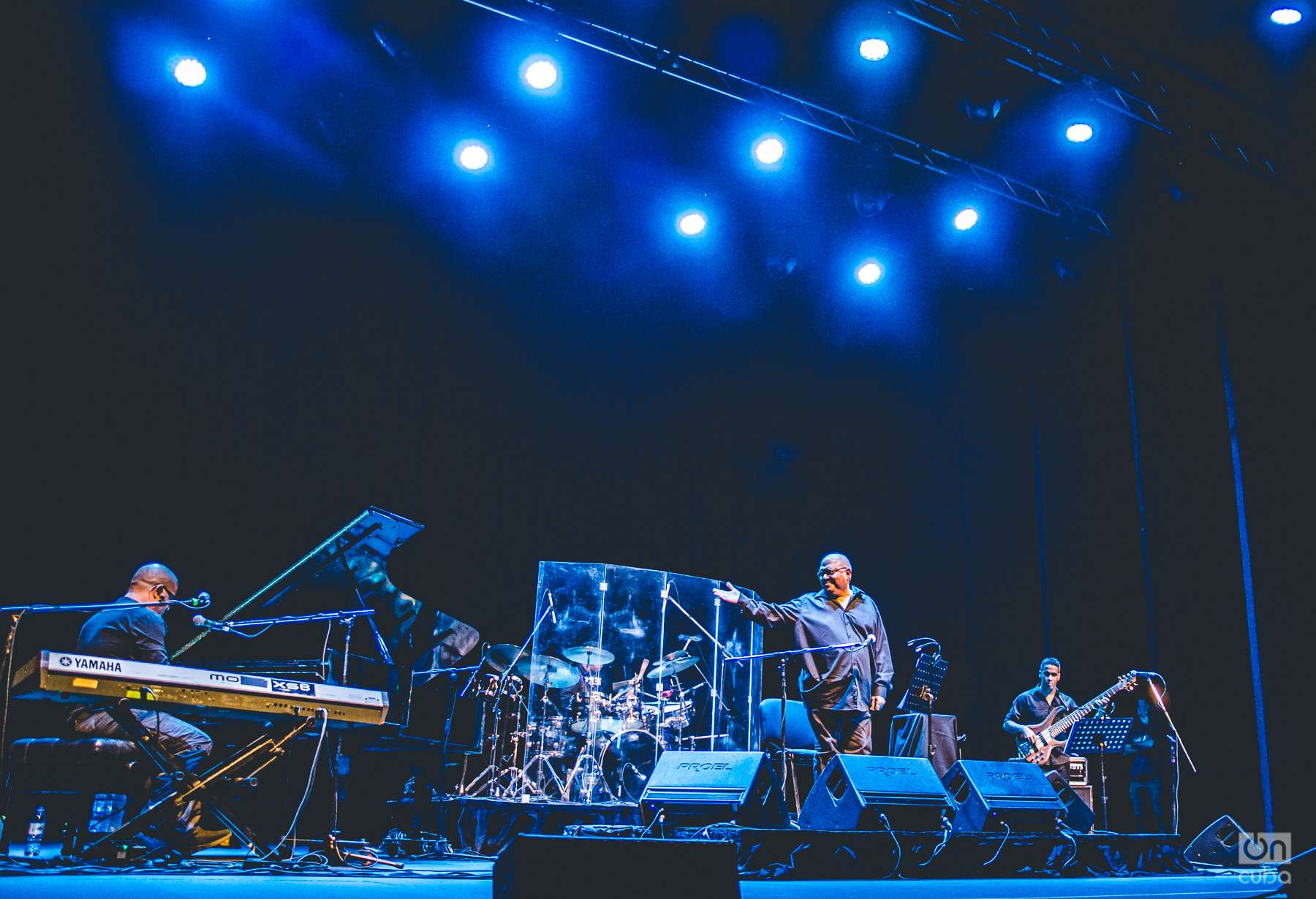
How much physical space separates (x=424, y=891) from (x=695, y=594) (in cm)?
422

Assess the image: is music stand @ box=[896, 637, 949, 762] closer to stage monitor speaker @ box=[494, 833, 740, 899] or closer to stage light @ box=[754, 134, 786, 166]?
stage light @ box=[754, 134, 786, 166]

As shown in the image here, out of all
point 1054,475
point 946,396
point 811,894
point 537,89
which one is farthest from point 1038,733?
point 537,89

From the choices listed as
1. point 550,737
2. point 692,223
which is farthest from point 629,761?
point 692,223

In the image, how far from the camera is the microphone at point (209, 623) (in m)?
4.50

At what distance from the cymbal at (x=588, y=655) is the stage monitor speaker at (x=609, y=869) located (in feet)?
15.2

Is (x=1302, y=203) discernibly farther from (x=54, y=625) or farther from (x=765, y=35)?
(x=54, y=625)

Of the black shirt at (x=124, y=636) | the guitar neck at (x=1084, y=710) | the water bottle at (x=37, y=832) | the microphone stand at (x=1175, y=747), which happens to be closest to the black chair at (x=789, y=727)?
the guitar neck at (x=1084, y=710)

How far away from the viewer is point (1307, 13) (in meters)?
6.52

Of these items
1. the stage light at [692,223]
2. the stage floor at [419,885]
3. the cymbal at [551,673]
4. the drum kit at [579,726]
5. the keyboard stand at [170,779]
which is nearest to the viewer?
the stage floor at [419,885]

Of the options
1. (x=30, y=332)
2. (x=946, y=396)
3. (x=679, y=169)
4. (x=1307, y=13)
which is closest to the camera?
(x=1307, y=13)

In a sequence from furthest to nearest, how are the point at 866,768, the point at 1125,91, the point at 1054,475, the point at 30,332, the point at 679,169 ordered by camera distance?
1. the point at 1054,475
2. the point at 679,169
3. the point at 1125,91
4. the point at 30,332
5. the point at 866,768

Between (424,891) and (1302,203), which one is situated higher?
(1302,203)

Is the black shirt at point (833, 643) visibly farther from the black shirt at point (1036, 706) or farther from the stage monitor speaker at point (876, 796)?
the black shirt at point (1036, 706)

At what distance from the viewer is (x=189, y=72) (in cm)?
694
